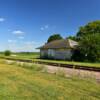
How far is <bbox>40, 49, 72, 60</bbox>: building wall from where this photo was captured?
142 ft

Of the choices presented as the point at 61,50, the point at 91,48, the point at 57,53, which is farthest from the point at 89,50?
the point at 57,53

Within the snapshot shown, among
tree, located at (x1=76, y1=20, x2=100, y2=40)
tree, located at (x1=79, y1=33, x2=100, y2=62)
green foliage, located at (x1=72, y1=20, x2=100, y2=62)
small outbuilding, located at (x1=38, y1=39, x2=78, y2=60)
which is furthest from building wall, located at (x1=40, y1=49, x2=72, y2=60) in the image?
tree, located at (x1=76, y1=20, x2=100, y2=40)

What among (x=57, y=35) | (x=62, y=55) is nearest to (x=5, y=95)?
(x=62, y=55)

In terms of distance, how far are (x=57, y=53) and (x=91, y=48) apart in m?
9.48

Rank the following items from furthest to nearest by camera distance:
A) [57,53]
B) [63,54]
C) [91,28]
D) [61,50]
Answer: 1. [91,28]
2. [57,53]
3. [61,50]
4. [63,54]

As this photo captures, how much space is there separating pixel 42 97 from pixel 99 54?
30.1 m

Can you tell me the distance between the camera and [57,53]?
151ft

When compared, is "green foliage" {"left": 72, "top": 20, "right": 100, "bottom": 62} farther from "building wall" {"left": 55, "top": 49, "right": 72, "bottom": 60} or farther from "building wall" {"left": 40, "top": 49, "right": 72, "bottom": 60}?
"building wall" {"left": 40, "top": 49, "right": 72, "bottom": 60}

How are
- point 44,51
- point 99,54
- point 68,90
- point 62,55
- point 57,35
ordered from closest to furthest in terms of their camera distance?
point 68,90 < point 99,54 < point 62,55 < point 44,51 < point 57,35

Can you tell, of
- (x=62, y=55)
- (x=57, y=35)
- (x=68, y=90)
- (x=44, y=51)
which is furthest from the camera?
(x=57, y=35)

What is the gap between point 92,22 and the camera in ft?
215

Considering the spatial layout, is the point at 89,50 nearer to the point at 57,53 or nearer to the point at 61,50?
the point at 61,50

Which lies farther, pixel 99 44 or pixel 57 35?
pixel 57 35

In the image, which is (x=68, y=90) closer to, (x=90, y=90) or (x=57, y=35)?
→ (x=90, y=90)
